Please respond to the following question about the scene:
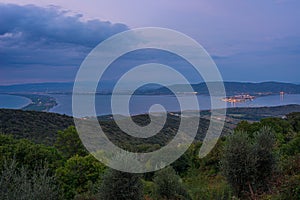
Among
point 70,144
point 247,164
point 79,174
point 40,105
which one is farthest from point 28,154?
point 40,105

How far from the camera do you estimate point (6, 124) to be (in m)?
36.6

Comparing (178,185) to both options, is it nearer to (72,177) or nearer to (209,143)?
(72,177)

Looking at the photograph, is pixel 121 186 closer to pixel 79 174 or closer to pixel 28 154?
pixel 79 174

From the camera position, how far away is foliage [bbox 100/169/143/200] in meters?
8.66

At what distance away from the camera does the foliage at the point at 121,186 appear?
866cm

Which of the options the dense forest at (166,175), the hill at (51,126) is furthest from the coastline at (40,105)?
the dense forest at (166,175)

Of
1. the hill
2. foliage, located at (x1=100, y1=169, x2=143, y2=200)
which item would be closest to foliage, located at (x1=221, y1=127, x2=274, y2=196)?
foliage, located at (x1=100, y1=169, x2=143, y2=200)

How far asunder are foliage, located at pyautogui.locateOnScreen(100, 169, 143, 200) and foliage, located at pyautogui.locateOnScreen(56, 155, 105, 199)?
7.36m

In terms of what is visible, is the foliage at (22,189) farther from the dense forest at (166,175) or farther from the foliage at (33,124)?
the foliage at (33,124)

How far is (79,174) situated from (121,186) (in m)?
9.36

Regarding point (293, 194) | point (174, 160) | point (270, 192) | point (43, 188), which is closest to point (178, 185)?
point (270, 192)

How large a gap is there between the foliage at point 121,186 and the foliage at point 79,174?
7.36m

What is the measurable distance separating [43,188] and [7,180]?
738mm

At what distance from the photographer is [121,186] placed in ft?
28.4
